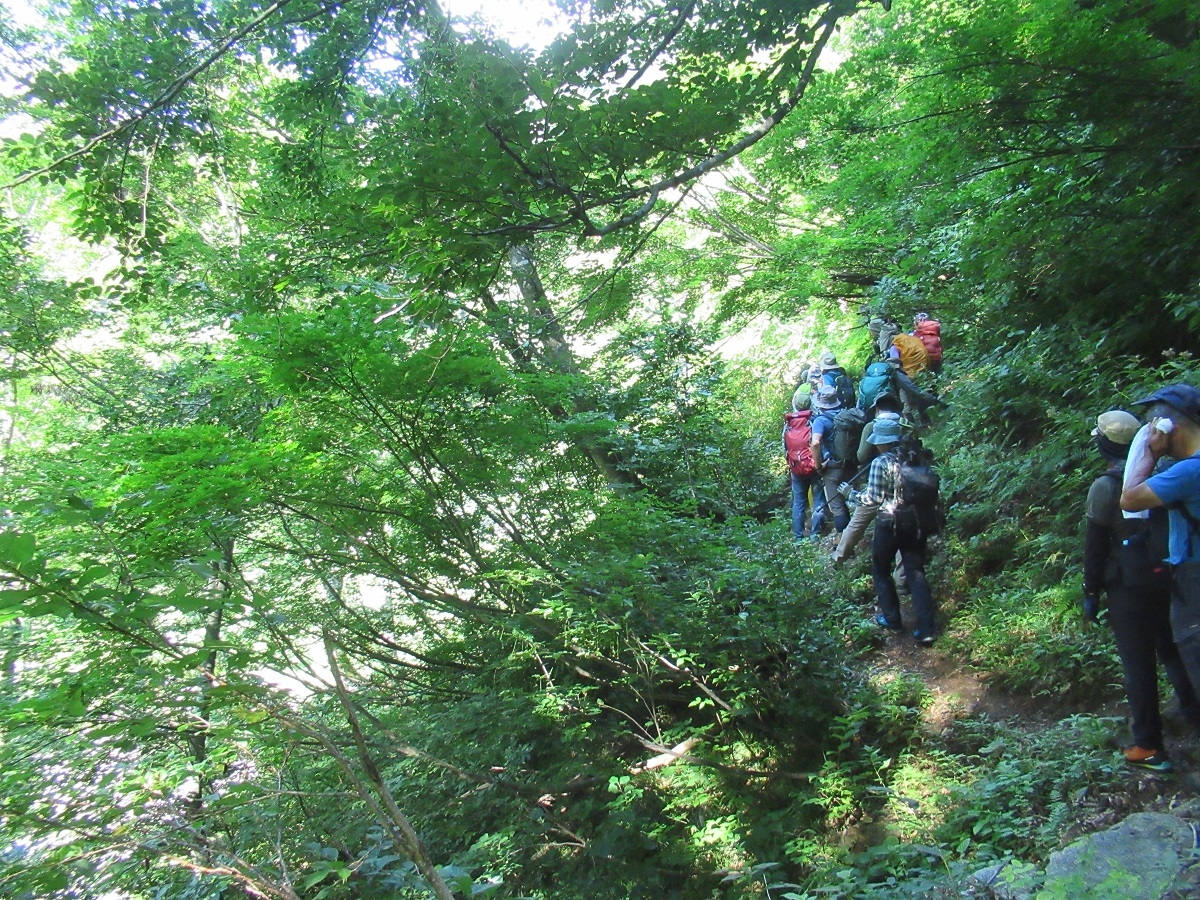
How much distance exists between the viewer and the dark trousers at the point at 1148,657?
3650 millimetres

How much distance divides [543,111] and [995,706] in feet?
16.4

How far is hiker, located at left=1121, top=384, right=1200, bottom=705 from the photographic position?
3.28m

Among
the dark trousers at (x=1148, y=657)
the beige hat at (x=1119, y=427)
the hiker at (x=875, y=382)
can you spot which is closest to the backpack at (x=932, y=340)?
the hiker at (x=875, y=382)

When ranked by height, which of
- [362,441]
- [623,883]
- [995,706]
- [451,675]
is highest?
[362,441]

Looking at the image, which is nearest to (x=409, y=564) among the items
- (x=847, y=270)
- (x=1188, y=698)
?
(x=1188, y=698)

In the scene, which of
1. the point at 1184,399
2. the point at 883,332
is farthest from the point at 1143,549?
the point at 883,332

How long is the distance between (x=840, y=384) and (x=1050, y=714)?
205 inches

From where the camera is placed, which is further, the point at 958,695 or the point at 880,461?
the point at 880,461

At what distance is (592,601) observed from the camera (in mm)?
4844

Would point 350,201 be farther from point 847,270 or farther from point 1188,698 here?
point 847,270

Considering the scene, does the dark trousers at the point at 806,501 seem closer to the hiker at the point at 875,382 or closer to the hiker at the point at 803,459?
the hiker at the point at 803,459

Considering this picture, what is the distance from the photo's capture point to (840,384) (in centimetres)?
912

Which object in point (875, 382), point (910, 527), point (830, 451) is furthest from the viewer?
point (830, 451)

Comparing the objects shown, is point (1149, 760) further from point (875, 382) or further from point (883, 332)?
point (883, 332)
